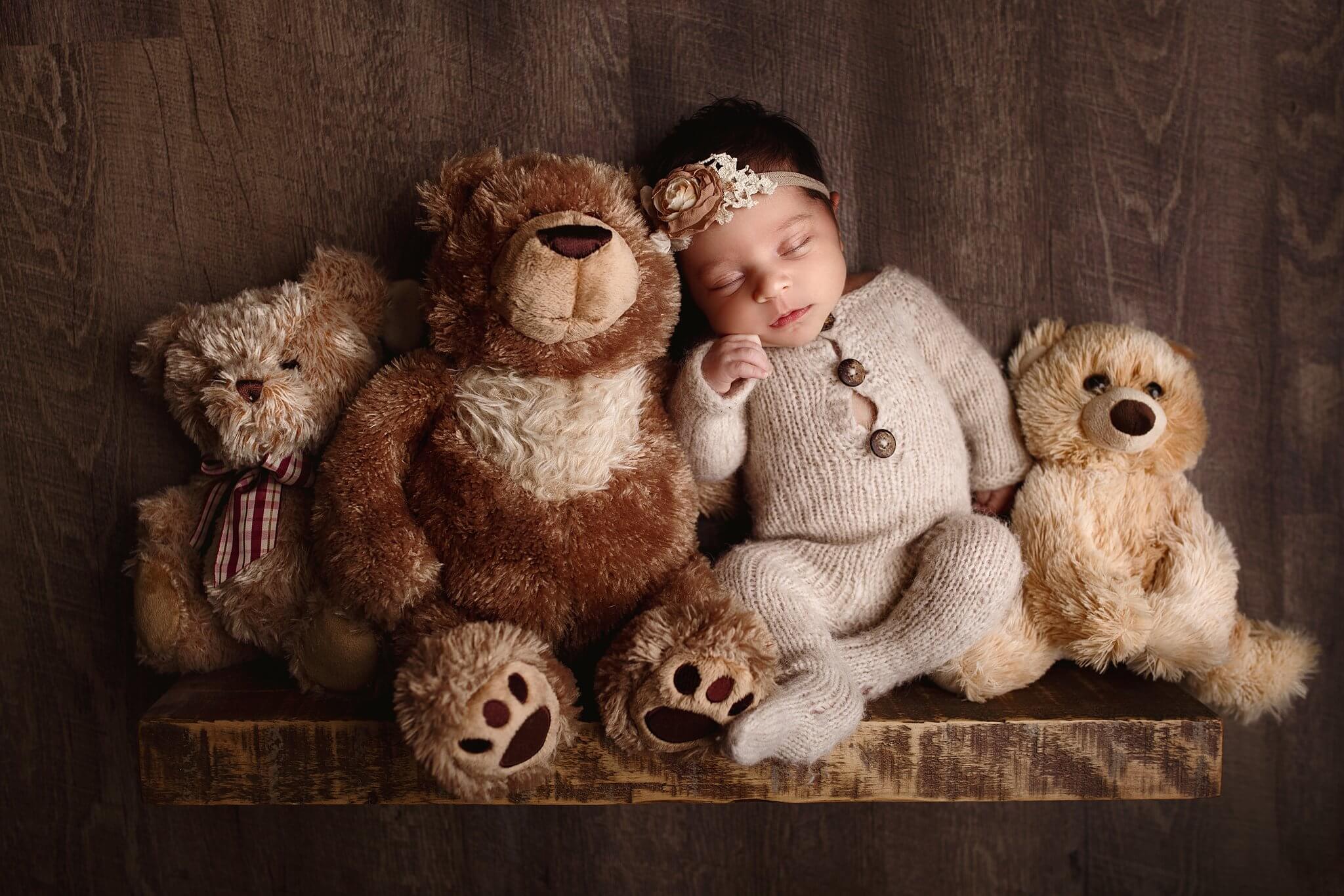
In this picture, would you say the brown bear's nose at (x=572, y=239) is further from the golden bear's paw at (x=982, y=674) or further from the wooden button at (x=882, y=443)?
the golden bear's paw at (x=982, y=674)

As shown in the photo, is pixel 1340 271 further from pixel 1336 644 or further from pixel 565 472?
pixel 565 472

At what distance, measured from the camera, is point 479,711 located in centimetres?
73

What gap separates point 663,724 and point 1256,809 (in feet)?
3.29

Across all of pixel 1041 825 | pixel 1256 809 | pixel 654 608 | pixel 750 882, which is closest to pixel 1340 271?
pixel 1256 809

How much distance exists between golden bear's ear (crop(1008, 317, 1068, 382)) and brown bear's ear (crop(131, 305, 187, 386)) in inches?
39.0

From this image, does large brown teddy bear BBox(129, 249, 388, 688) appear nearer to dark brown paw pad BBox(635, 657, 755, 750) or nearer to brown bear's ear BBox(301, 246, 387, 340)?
brown bear's ear BBox(301, 246, 387, 340)

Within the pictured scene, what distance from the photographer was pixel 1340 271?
1119 millimetres

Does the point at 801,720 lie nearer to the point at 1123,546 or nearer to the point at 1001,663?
the point at 1001,663

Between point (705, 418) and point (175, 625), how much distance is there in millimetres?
649

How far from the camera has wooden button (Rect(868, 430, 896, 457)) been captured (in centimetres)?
94

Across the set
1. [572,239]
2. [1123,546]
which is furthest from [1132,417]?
[572,239]

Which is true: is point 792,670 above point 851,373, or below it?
below

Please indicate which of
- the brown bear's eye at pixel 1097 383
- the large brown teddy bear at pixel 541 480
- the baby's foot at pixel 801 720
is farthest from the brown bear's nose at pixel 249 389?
the brown bear's eye at pixel 1097 383

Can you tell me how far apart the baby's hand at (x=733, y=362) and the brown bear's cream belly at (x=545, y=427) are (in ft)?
0.36
